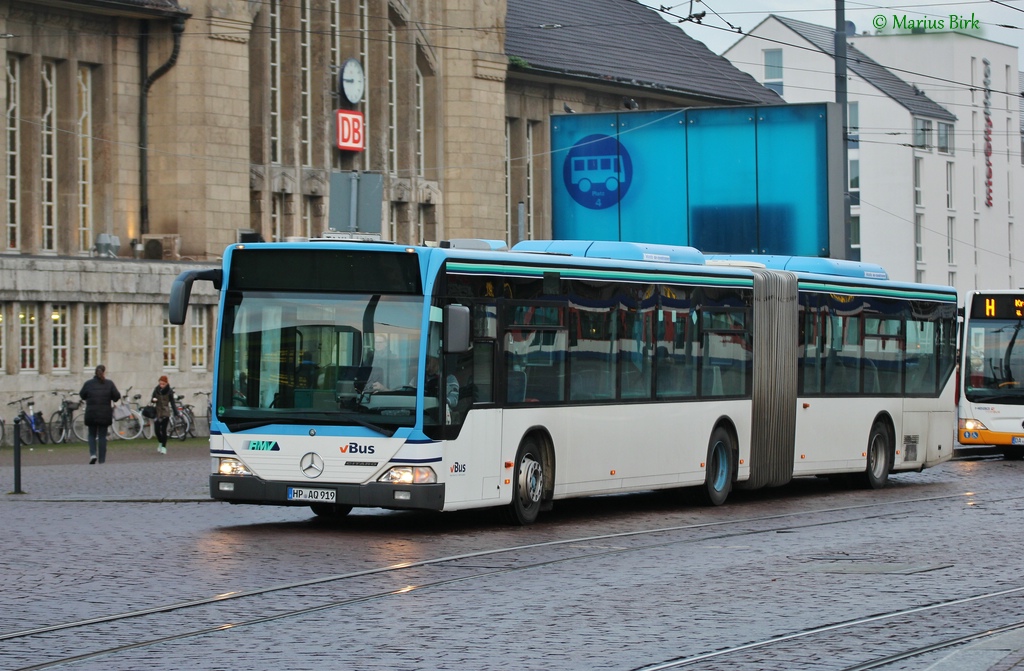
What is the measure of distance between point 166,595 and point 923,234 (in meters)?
80.3

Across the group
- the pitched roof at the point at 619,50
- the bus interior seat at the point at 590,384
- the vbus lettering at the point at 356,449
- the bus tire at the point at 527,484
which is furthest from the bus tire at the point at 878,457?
the pitched roof at the point at 619,50

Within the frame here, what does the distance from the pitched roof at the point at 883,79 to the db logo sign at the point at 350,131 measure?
42.4 m

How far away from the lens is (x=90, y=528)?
17.8m

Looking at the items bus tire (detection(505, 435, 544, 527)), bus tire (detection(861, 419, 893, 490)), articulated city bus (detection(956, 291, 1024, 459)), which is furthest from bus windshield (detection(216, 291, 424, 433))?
articulated city bus (detection(956, 291, 1024, 459))

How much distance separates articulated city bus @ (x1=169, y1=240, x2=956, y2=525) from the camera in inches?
655

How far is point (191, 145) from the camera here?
41.2 meters

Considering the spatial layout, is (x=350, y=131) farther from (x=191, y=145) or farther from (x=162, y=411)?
(x=162, y=411)

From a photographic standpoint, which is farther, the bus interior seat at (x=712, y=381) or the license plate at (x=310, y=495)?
the bus interior seat at (x=712, y=381)

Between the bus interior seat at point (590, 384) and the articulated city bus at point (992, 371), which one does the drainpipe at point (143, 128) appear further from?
the bus interior seat at point (590, 384)

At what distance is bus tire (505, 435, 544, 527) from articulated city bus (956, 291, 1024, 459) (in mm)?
16444

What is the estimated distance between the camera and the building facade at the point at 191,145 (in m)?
38.6

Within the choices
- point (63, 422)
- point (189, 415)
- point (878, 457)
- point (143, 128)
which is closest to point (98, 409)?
point (63, 422)

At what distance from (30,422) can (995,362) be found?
18011mm

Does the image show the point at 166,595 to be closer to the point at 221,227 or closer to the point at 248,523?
the point at 248,523
